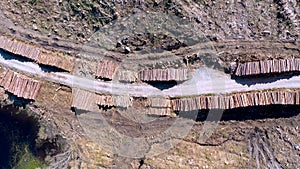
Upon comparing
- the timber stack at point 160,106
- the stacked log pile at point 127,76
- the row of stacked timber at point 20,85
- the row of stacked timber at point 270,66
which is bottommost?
the timber stack at point 160,106

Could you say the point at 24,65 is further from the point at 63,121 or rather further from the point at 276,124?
the point at 276,124

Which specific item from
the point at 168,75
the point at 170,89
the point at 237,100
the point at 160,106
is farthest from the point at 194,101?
the point at 237,100

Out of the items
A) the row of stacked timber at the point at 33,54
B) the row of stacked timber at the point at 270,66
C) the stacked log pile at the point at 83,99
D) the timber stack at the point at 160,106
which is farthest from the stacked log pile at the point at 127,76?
the row of stacked timber at the point at 270,66

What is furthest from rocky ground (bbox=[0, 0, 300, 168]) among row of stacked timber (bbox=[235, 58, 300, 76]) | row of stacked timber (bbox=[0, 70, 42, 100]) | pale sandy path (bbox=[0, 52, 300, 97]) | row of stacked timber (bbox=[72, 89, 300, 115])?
pale sandy path (bbox=[0, 52, 300, 97])

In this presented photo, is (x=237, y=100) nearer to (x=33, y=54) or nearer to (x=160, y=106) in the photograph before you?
(x=160, y=106)

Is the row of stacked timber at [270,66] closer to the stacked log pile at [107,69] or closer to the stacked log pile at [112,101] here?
the stacked log pile at [112,101]

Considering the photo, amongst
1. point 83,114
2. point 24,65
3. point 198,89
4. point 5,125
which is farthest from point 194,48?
point 5,125
